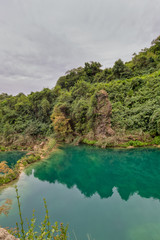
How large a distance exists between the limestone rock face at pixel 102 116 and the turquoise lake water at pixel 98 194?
362cm

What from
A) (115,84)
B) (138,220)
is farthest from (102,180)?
(115,84)

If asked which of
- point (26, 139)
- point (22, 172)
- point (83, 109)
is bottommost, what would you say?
point (22, 172)

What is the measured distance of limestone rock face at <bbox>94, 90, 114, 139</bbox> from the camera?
1560 centimetres

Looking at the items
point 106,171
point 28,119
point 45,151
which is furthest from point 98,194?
point 28,119

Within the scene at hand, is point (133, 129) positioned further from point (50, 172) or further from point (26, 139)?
point (26, 139)

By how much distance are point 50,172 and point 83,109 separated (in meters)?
9.04

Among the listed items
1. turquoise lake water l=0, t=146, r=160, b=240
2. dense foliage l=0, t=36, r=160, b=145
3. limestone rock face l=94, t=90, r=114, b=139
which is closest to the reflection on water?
turquoise lake water l=0, t=146, r=160, b=240

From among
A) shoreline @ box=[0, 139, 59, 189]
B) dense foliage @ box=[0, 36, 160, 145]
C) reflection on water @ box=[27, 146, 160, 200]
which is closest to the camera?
reflection on water @ box=[27, 146, 160, 200]

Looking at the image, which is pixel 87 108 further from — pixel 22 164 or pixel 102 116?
pixel 22 164

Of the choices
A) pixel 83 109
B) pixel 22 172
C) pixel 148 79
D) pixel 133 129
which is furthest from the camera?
pixel 148 79

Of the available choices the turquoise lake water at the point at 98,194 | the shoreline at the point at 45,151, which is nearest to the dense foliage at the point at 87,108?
the shoreline at the point at 45,151

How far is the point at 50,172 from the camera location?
→ 10.3 meters

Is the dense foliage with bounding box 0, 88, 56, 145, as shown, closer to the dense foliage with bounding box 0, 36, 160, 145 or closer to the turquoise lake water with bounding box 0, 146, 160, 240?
the dense foliage with bounding box 0, 36, 160, 145

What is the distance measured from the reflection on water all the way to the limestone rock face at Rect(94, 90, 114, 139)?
266 centimetres
